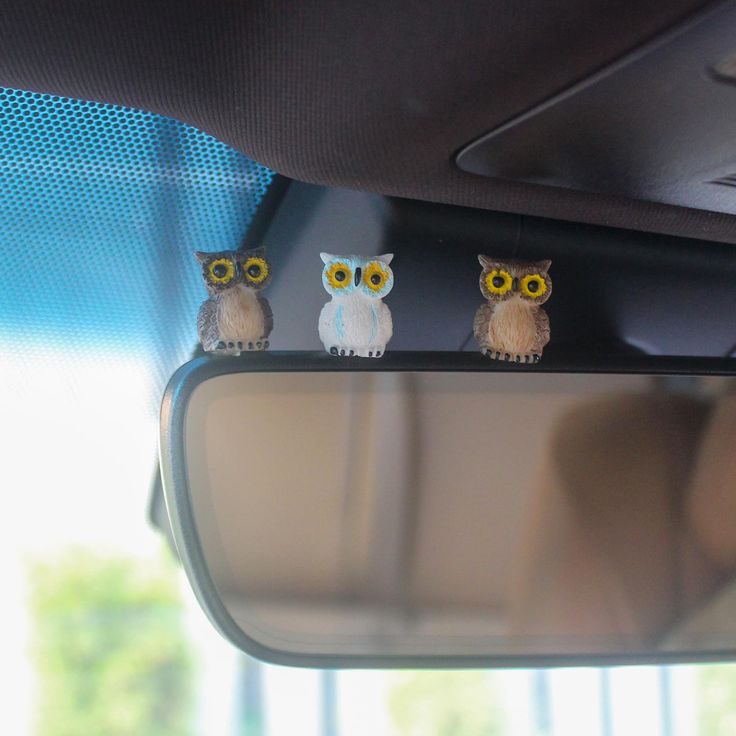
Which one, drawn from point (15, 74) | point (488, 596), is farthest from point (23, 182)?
point (488, 596)

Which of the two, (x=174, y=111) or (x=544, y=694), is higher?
(x=174, y=111)

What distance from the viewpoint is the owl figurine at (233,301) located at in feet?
4.06

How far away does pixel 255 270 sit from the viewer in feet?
4.11

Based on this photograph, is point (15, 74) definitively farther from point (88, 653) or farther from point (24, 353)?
point (88, 653)

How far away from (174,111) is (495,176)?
1.30 ft

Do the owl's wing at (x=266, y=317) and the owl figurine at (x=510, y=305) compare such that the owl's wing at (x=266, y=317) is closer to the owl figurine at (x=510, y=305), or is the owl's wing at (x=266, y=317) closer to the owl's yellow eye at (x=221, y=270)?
the owl's yellow eye at (x=221, y=270)

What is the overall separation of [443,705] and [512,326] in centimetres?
651

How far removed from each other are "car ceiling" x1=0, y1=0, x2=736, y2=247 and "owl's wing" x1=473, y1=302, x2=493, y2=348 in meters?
0.21

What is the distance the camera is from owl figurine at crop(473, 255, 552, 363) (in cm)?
129

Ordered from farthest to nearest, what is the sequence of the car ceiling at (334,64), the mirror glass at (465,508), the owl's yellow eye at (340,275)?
the mirror glass at (465,508) < the owl's yellow eye at (340,275) < the car ceiling at (334,64)

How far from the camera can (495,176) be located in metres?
1.21

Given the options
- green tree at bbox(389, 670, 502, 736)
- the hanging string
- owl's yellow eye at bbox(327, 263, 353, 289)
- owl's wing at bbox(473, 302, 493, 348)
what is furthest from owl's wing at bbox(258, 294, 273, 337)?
green tree at bbox(389, 670, 502, 736)

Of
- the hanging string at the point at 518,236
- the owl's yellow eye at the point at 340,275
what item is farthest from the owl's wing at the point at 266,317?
the hanging string at the point at 518,236

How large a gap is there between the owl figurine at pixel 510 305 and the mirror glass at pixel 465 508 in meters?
0.12
